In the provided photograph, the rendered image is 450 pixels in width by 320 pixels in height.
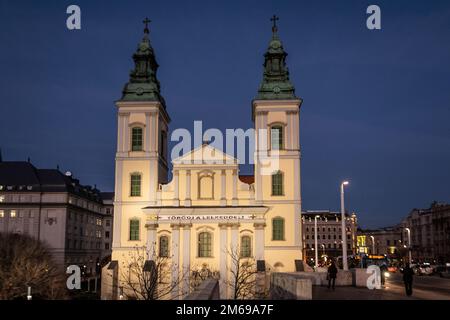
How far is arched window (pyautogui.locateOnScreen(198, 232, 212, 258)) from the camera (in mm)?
49688

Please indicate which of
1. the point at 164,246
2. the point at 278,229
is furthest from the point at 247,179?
the point at 164,246

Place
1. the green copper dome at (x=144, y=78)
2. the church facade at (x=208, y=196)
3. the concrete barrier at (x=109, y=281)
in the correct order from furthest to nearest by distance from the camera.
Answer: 1. the green copper dome at (x=144, y=78)
2. the church facade at (x=208, y=196)
3. the concrete barrier at (x=109, y=281)

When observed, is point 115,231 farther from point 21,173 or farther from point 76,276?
point 21,173

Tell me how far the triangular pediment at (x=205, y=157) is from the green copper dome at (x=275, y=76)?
254 inches

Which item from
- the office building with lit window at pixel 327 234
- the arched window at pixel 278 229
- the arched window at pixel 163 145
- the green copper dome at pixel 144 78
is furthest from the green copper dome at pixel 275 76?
the office building with lit window at pixel 327 234

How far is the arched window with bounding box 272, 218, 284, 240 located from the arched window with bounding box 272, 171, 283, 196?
2.61 metres

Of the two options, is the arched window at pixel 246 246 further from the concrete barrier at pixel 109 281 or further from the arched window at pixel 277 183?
the concrete barrier at pixel 109 281

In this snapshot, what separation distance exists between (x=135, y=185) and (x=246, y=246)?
1191 cm

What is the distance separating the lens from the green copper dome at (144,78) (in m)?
52.7

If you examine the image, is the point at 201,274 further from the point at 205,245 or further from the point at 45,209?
the point at 45,209

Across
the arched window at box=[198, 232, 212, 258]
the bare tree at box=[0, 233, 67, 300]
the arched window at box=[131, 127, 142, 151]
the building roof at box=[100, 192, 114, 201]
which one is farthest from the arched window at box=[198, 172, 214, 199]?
the building roof at box=[100, 192, 114, 201]

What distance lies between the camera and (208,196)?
51.0m

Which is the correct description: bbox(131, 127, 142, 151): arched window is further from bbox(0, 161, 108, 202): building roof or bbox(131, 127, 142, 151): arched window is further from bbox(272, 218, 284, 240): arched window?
bbox(0, 161, 108, 202): building roof
